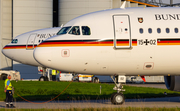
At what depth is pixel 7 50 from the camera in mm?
47094

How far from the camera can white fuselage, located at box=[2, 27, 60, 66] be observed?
1801 inches

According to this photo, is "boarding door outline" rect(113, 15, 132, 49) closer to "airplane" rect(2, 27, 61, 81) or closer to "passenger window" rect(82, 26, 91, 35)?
"passenger window" rect(82, 26, 91, 35)

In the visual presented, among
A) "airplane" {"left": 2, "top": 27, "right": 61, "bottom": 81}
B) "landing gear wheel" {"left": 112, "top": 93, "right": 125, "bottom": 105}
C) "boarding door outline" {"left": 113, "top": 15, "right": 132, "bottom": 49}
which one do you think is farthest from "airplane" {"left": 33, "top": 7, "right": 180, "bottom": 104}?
"airplane" {"left": 2, "top": 27, "right": 61, "bottom": 81}

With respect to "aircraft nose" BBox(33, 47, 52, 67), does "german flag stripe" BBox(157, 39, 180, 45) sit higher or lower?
higher

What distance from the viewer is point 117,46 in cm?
2036

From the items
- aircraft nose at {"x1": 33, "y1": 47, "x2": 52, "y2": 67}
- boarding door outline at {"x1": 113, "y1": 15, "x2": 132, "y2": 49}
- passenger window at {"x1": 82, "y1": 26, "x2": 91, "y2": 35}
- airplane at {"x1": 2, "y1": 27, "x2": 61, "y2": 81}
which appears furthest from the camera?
airplane at {"x1": 2, "y1": 27, "x2": 61, "y2": 81}

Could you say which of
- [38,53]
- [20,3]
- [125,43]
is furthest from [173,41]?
[20,3]

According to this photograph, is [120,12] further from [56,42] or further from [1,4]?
[1,4]

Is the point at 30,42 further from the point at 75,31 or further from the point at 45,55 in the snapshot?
the point at 45,55

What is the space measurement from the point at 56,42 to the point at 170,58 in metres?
7.20

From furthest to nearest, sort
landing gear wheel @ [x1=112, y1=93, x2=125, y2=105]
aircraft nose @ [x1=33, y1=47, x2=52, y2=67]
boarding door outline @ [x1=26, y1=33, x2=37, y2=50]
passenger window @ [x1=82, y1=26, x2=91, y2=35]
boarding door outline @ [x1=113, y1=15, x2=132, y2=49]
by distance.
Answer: boarding door outline @ [x1=26, y1=33, x2=37, y2=50] < landing gear wheel @ [x1=112, y1=93, x2=125, y2=105] < passenger window @ [x1=82, y1=26, x2=91, y2=35] < boarding door outline @ [x1=113, y1=15, x2=132, y2=49] < aircraft nose @ [x1=33, y1=47, x2=52, y2=67]

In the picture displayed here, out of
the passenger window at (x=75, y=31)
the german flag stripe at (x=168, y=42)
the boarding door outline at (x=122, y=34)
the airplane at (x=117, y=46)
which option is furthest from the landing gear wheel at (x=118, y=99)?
the passenger window at (x=75, y=31)

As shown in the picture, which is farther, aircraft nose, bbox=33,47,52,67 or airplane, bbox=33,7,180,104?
airplane, bbox=33,7,180,104

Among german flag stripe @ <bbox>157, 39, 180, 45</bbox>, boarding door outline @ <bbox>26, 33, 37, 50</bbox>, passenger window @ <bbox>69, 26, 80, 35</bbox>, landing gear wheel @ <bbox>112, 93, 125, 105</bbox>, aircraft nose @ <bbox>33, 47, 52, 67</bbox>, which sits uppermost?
boarding door outline @ <bbox>26, 33, 37, 50</bbox>
